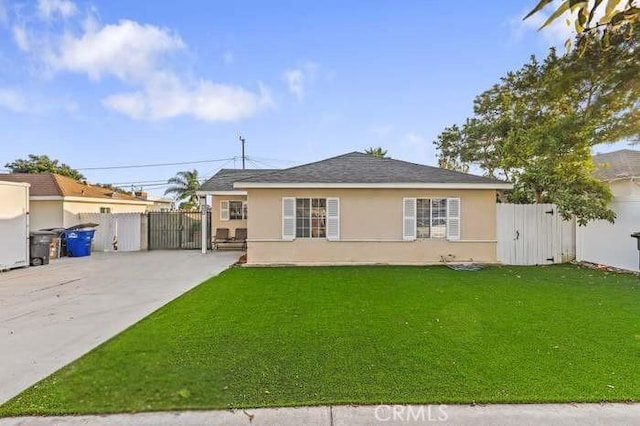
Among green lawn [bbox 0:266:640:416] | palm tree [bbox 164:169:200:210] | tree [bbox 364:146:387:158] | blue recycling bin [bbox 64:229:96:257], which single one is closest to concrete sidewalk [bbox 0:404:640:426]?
green lawn [bbox 0:266:640:416]

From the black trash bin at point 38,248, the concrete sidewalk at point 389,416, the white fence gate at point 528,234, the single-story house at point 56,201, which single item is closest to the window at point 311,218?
the white fence gate at point 528,234

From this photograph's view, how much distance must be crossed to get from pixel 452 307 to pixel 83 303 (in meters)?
6.77

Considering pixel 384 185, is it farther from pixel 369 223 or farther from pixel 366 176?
pixel 369 223

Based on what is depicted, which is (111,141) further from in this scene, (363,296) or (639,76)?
(639,76)

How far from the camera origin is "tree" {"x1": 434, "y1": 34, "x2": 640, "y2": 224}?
10.0 m

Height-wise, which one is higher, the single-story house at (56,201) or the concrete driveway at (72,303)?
the single-story house at (56,201)

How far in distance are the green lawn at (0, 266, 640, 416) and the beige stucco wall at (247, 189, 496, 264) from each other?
408 cm

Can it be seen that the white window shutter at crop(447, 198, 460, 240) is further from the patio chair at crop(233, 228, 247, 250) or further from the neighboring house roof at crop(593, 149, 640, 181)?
the patio chair at crop(233, 228, 247, 250)

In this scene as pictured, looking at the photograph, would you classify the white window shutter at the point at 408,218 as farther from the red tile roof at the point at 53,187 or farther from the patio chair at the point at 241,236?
the red tile roof at the point at 53,187

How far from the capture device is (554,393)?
3.22 meters

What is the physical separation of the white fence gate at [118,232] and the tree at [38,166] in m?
19.7

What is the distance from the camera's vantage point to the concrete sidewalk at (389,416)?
2.86m

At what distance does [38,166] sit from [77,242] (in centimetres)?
2258

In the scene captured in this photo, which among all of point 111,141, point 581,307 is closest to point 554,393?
point 581,307
